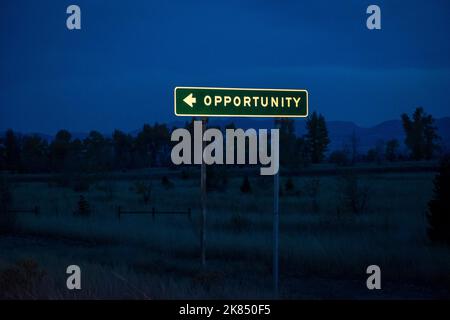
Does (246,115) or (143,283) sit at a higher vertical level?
(246,115)

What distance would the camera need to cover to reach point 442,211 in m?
12.7

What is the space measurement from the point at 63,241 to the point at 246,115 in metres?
8.95

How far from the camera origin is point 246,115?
7.58 metres

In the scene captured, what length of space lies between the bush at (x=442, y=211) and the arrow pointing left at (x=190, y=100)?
7632 millimetres

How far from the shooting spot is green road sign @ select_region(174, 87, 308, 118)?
7.46 metres

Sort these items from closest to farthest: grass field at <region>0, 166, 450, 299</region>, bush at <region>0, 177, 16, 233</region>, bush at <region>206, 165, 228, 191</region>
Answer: grass field at <region>0, 166, 450, 299</region> < bush at <region>0, 177, 16, 233</region> < bush at <region>206, 165, 228, 191</region>

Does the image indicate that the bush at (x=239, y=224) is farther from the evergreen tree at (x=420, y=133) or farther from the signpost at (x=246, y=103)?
the evergreen tree at (x=420, y=133)

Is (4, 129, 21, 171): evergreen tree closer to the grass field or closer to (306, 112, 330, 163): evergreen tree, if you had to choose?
(306, 112, 330, 163): evergreen tree

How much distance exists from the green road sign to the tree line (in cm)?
3840

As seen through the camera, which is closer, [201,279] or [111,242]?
[201,279]

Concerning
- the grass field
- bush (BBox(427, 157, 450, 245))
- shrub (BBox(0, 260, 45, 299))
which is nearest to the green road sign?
the grass field

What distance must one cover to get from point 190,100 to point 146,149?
79.6m
